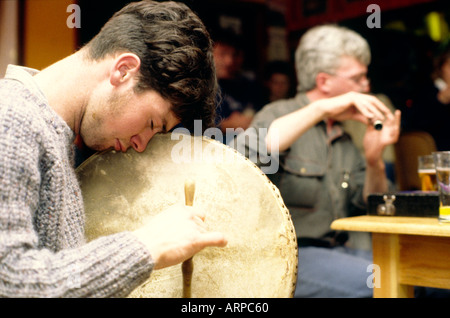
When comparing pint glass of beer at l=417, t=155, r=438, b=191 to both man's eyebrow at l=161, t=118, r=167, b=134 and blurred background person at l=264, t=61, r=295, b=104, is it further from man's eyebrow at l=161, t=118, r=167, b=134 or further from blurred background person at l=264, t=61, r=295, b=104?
blurred background person at l=264, t=61, r=295, b=104

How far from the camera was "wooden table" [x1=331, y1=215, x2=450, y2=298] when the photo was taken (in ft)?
3.92

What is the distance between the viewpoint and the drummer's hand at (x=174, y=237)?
32.3 inches

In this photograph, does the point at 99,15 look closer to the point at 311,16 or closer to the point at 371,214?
the point at 371,214

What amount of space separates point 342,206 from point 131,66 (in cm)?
127

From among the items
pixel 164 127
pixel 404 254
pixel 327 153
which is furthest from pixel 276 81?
pixel 164 127

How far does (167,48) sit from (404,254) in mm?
889

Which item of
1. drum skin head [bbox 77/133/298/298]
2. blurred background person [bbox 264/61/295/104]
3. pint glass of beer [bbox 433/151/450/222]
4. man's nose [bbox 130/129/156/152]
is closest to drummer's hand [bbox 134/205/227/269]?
drum skin head [bbox 77/133/298/298]

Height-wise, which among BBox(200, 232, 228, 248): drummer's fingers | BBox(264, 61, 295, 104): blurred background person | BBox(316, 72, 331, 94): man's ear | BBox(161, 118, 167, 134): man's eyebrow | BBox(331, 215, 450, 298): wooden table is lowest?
BBox(331, 215, 450, 298): wooden table

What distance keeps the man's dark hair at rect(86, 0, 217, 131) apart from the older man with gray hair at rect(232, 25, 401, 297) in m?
0.66

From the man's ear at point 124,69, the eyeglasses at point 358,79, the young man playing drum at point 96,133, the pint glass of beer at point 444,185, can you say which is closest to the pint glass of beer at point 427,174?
the pint glass of beer at point 444,185

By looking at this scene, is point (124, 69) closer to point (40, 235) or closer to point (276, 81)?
point (40, 235)

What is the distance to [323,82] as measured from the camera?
2105mm

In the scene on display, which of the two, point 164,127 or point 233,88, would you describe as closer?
point 164,127

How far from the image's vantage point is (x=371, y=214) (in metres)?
1.44
